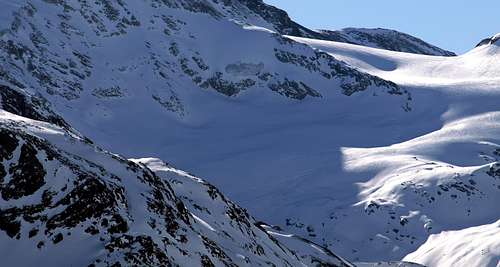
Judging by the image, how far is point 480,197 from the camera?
138m

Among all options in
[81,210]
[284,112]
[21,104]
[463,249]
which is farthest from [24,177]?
[284,112]

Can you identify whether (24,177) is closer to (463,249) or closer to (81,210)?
(81,210)

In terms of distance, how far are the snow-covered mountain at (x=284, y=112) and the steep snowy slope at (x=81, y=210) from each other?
2370 inches

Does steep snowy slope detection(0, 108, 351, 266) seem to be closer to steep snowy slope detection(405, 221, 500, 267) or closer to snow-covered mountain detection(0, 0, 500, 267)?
snow-covered mountain detection(0, 0, 500, 267)

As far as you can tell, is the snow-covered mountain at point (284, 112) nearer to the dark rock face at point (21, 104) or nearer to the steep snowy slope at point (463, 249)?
the steep snowy slope at point (463, 249)

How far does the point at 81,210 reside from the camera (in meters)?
41.5

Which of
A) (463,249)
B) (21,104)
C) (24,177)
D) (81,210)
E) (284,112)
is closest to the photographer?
(81,210)

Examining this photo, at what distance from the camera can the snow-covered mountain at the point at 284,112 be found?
133750 millimetres

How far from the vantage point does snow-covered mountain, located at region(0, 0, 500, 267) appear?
13375 cm

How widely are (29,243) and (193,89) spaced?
407 ft

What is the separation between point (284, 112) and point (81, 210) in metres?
122

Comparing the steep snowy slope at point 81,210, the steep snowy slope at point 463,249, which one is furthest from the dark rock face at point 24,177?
the steep snowy slope at point 463,249

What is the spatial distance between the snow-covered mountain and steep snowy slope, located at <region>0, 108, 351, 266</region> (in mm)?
60207

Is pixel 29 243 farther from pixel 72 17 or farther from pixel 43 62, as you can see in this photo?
pixel 72 17
